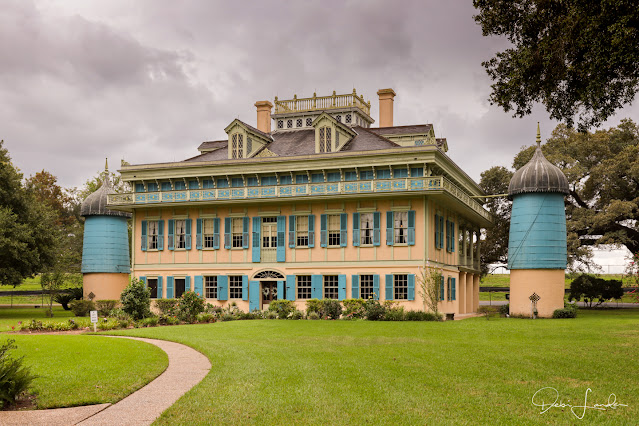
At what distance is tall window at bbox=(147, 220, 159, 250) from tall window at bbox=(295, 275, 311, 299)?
9.22m

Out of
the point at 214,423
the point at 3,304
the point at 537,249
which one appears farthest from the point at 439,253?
the point at 3,304

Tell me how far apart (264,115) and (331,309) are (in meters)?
19.0

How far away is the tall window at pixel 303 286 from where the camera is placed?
36656 mm

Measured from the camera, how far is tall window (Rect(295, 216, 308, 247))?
37094mm

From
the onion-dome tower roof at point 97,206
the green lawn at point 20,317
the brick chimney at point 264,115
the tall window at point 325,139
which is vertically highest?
the brick chimney at point 264,115

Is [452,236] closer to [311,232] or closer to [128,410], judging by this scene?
[311,232]

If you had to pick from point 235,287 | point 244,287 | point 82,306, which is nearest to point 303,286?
point 244,287

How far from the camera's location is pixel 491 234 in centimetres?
5162

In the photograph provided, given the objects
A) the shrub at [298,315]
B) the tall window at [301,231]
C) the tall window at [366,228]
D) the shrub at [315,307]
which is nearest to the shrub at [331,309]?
the shrub at [315,307]

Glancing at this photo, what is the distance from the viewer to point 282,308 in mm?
33781

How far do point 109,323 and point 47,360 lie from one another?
40.4 ft

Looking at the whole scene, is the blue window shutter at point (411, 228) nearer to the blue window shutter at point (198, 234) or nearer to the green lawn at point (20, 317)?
the blue window shutter at point (198, 234)

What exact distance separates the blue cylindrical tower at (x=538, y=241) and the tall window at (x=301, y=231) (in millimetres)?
10938

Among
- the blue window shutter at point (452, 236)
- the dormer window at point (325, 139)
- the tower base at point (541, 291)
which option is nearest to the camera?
the tower base at point (541, 291)
